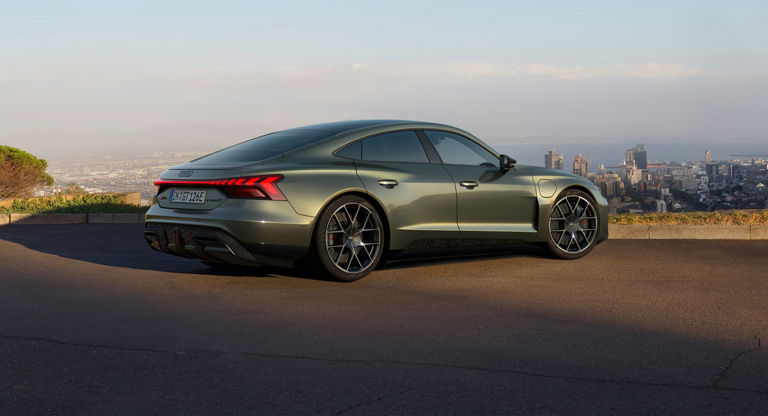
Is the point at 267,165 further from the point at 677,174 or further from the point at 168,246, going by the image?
the point at 677,174

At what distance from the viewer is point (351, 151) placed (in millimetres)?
8086

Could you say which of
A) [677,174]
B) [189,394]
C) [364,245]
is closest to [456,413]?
[189,394]

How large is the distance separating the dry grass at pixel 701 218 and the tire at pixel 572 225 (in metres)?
3.53

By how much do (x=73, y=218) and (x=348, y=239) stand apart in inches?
374

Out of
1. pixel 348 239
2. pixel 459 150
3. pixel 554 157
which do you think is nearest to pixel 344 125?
pixel 459 150

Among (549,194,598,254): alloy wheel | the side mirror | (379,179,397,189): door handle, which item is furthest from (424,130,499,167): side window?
(549,194,598,254): alloy wheel

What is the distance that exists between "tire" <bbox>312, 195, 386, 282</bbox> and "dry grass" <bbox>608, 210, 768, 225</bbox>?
20.3 ft

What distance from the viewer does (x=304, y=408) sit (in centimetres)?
388

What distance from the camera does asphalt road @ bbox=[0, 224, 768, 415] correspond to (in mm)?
4062

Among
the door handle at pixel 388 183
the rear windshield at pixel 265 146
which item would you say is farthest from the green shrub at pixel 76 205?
the door handle at pixel 388 183

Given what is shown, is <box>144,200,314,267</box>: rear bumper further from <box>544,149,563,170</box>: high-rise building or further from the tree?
the tree

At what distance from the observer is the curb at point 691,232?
12.0 metres

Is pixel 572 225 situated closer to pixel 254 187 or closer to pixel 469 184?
pixel 469 184

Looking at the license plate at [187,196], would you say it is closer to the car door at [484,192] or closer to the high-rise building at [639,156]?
the car door at [484,192]
